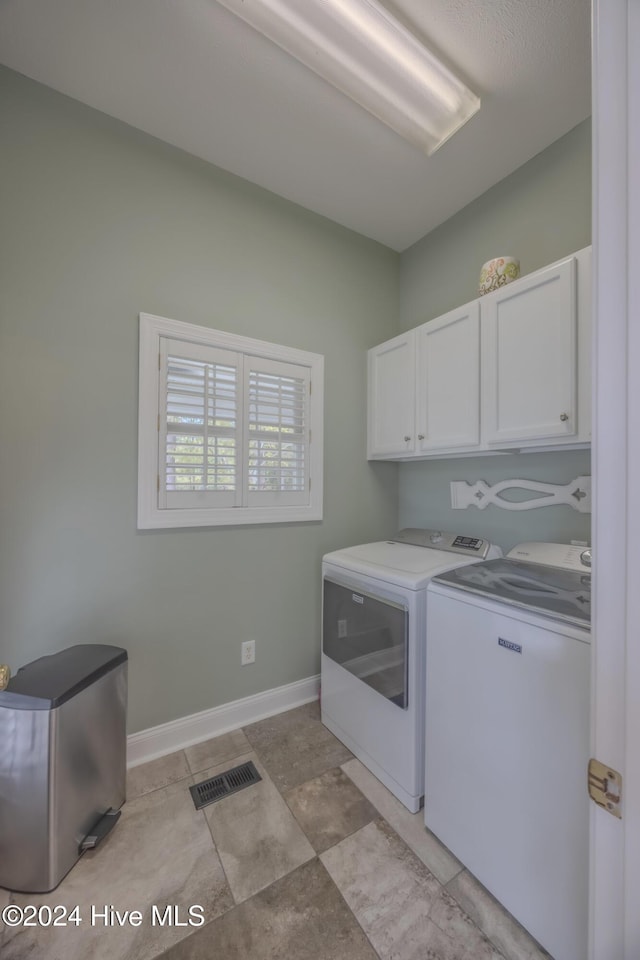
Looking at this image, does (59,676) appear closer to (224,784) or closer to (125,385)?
(224,784)

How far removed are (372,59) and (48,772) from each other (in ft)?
8.64

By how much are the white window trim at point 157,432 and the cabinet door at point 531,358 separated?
0.95 metres

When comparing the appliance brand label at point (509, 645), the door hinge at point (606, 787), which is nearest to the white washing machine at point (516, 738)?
the appliance brand label at point (509, 645)

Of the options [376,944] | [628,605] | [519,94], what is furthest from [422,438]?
[376,944]

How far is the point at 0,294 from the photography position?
1402mm

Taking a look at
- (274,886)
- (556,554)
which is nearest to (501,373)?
(556,554)

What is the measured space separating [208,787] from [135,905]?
1.41ft

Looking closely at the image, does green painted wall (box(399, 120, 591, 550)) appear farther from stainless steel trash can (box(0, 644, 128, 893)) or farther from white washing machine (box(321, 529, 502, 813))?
stainless steel trash can (box(0, 644, 128, 893))

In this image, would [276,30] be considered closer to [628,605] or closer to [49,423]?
[49,423]

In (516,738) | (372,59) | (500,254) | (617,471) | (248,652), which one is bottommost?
(248,652)

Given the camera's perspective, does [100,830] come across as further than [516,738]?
Yes

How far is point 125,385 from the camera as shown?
1.63 metres

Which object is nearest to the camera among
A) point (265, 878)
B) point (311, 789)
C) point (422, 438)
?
point (265, 878)

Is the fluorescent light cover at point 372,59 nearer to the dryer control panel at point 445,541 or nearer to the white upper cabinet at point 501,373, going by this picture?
the white upper cabinet at point 501,373
